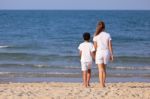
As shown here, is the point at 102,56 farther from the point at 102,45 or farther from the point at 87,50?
the point at 87,50

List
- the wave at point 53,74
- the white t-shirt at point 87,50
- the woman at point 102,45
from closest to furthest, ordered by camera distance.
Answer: the woman at point 102,45 < the white t-shirt at point 87,50 < the wave at point 53,74

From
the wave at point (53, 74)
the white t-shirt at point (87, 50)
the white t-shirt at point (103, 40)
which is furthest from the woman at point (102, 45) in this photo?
the wave at point (53, 74)

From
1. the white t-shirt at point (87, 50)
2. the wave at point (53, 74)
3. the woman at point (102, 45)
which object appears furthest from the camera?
the wave at point (53, 74)

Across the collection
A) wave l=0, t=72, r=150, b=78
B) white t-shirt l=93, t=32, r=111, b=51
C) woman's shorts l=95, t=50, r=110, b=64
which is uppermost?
white t-shirt l=93, t=32, r=111, b=51

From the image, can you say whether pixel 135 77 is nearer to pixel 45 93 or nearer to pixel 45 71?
pixel 45 71

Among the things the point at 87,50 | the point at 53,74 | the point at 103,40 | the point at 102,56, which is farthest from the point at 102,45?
the point at 53,74

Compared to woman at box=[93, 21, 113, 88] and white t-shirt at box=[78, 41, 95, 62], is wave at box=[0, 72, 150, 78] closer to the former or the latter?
white t-shirt at box=[78, 41, 95, 62]

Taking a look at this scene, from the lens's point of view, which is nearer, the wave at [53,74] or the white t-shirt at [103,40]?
the white t-shirt at [103,40]

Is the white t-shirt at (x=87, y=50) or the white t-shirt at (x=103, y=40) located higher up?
the white t-shirt at (x=103, y=40)

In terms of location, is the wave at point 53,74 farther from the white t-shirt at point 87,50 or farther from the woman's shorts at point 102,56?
the woman's shorts at point 102,56

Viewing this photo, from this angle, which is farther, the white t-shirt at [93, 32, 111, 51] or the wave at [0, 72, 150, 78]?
the wave at [0, 72, 150, 78]

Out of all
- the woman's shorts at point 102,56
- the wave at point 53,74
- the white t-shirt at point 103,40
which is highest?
the white t-shirt at point 103,40

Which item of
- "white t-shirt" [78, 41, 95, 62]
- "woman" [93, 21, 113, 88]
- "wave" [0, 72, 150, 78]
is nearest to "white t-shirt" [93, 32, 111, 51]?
"woman" [93, 21, 113, 88]

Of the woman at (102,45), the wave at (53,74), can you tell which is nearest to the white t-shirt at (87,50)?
the woman at (102,45)
